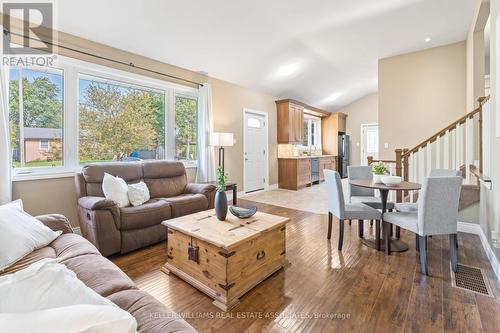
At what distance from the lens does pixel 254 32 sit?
4.04 m

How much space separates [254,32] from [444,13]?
3.01 meters

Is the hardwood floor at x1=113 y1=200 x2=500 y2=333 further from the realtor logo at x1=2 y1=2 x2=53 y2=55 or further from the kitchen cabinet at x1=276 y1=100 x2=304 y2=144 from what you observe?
the kitchen cabinet at x1=276 y1=100 x2=304 y2=144

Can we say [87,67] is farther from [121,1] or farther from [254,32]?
[254,32]

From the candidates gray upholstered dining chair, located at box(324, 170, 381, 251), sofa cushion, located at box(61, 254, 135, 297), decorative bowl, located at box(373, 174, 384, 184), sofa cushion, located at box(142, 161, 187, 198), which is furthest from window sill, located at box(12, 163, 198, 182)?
decorative bowl, located at box(373, 174, 384, 184)

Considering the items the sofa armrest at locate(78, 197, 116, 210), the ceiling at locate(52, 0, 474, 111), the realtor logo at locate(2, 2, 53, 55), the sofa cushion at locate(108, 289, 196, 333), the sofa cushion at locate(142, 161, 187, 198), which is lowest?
the sofa cushion at locate(108, 289, 196, 333)

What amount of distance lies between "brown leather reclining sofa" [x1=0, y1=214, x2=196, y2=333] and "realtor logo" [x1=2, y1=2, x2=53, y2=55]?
2200 mm

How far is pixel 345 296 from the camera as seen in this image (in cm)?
194

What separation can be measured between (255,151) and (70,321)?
18.9 ft

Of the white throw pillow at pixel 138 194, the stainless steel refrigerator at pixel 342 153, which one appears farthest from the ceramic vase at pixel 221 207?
the stainless steel refrigerator at pixel 342 153

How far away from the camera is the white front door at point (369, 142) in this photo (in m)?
8.97

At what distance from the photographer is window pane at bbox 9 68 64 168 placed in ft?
9.52

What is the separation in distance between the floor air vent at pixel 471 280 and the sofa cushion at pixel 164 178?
341 cm

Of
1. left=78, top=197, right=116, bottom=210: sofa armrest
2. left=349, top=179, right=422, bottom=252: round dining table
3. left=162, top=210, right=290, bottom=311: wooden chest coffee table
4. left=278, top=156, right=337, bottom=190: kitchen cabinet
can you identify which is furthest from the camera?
left=278, top=156, right=337, bottom=190: kitchen cabinet

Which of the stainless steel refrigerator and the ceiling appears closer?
the ceiling
